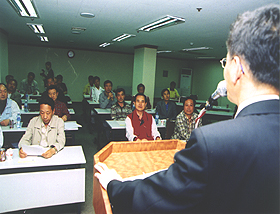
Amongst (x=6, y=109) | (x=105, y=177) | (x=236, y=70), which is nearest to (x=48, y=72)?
(x=6, y=109)

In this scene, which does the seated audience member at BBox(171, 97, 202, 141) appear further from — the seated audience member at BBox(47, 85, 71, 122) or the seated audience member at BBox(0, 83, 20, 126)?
the seated audience member at BBox(0, 83, 20, 126)

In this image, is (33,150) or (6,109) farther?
(6,109)

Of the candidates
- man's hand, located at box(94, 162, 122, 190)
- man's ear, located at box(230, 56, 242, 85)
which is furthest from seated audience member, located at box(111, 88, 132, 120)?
man's ear, located at box(230, 56, 242, 85)

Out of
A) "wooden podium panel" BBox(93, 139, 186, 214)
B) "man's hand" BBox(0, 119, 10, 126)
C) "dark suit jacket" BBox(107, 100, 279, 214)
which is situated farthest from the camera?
"man's hand" BBox(0, 119, 10, 126)

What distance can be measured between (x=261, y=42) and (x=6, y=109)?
14.3 feet

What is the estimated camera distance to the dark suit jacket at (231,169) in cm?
51

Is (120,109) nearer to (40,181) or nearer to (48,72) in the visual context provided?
(40,181)

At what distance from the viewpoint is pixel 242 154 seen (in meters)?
0.51

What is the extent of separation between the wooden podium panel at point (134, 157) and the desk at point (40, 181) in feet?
3.68

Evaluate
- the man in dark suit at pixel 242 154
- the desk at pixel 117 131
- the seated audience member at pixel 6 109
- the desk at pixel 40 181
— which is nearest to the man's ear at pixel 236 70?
the man in dark suit at pixel 242 154

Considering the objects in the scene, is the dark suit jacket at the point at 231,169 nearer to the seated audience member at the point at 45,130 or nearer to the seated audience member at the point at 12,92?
the seated audience member at the point at 45,130

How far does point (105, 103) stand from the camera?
5.78 meters

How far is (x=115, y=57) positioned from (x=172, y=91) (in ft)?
16.7

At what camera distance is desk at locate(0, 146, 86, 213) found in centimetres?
220
